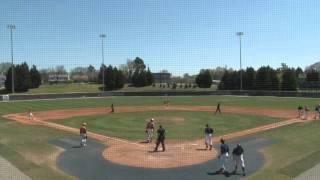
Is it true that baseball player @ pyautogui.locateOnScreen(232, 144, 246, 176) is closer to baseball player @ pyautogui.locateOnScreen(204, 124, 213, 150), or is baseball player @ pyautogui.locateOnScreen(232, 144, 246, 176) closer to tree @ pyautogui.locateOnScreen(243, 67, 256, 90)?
baseball player @ pyautogui.locateOnScreen(204, 124, 213, 150)

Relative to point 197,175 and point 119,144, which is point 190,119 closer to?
point 119,144

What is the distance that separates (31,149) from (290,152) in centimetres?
1043

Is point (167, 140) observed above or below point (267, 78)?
below

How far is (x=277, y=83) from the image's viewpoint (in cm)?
4825

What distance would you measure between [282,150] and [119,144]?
6.78 meters

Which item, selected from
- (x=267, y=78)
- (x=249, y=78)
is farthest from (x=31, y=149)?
(x=249, y=78)

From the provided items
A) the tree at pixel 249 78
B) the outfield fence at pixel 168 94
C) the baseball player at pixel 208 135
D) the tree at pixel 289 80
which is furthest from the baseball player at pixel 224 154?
the tree at pixel 249 78

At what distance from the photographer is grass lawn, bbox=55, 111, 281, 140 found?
2022 cm

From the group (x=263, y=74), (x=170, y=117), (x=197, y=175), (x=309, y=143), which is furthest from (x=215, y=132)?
(x=263, y=74)

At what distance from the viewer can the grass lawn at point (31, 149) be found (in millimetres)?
12547

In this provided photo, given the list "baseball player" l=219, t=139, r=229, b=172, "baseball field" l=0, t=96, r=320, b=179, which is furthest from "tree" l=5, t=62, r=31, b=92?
"baseball player" l=219, t=139, r=229, b=172

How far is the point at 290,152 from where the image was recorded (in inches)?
601

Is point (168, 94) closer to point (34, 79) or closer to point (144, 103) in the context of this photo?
point (144, 103)

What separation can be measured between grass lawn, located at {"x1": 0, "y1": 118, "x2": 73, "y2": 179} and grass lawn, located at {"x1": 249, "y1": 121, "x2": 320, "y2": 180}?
6405 millimetres
